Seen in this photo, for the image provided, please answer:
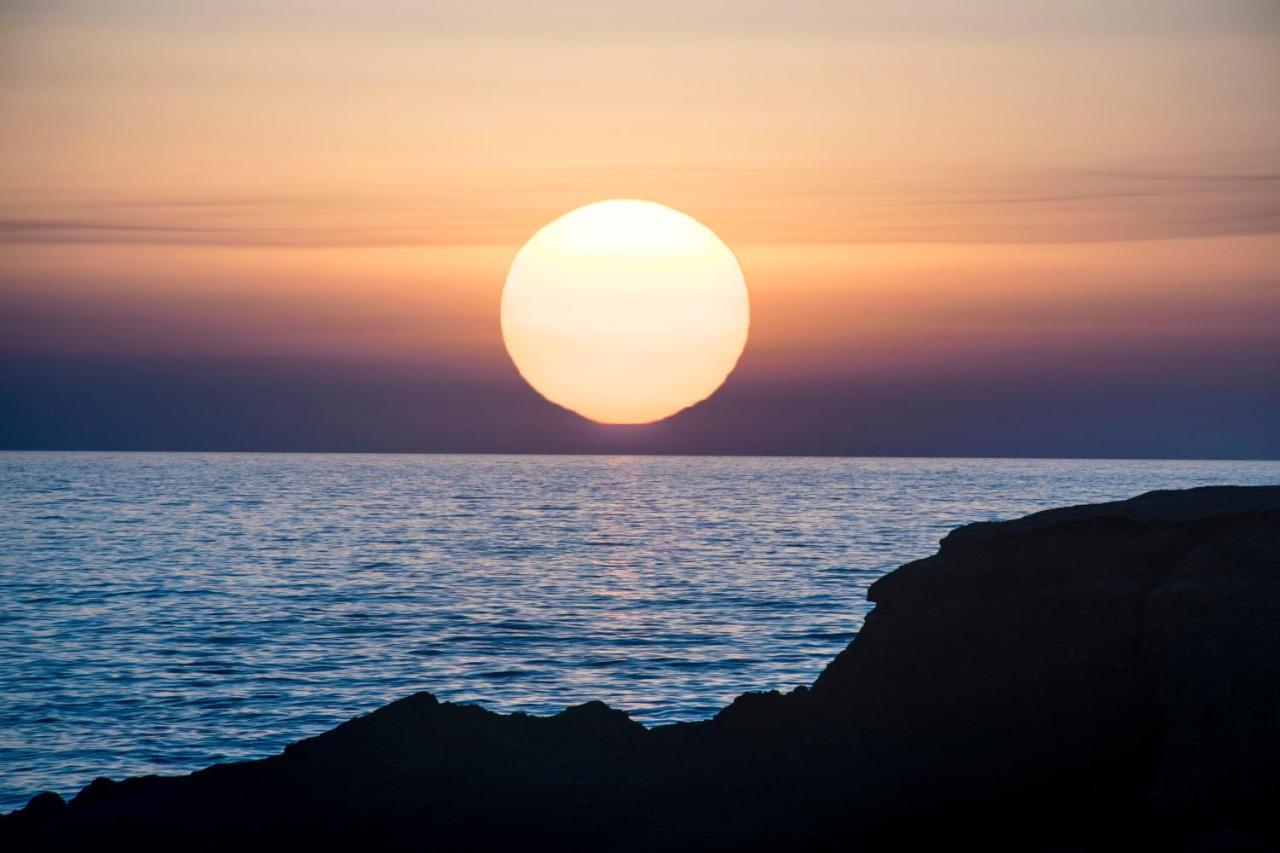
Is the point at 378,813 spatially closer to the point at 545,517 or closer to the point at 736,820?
the point at 736,820

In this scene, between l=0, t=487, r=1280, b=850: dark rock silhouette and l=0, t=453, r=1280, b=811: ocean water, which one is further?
l=0, t=453, r=1280, b=811: ocean water

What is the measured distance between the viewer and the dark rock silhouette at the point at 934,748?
1372 cm

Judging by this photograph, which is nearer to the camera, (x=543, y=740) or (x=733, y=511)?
(x=543, y=740)

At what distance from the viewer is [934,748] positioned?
16.0 m

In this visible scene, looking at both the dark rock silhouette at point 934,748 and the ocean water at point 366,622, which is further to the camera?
the ocean water at point 366,622

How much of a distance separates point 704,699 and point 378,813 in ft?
47.2

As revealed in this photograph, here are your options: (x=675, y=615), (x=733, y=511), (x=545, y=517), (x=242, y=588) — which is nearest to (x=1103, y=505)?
(x=675, y=615)

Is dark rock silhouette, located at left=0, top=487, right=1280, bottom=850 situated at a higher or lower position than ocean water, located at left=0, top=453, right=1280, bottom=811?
higher

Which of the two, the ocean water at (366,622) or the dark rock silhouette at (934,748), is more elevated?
the dark rock silhouette at (934,748)

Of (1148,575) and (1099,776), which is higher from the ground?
(1148,575)

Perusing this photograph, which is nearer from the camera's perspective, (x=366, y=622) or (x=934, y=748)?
(x=934, y=748)

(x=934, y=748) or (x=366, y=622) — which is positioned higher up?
(x=934, y=748)

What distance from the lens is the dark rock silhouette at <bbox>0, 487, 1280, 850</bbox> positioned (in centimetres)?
1372

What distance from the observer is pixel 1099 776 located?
49.2ft
